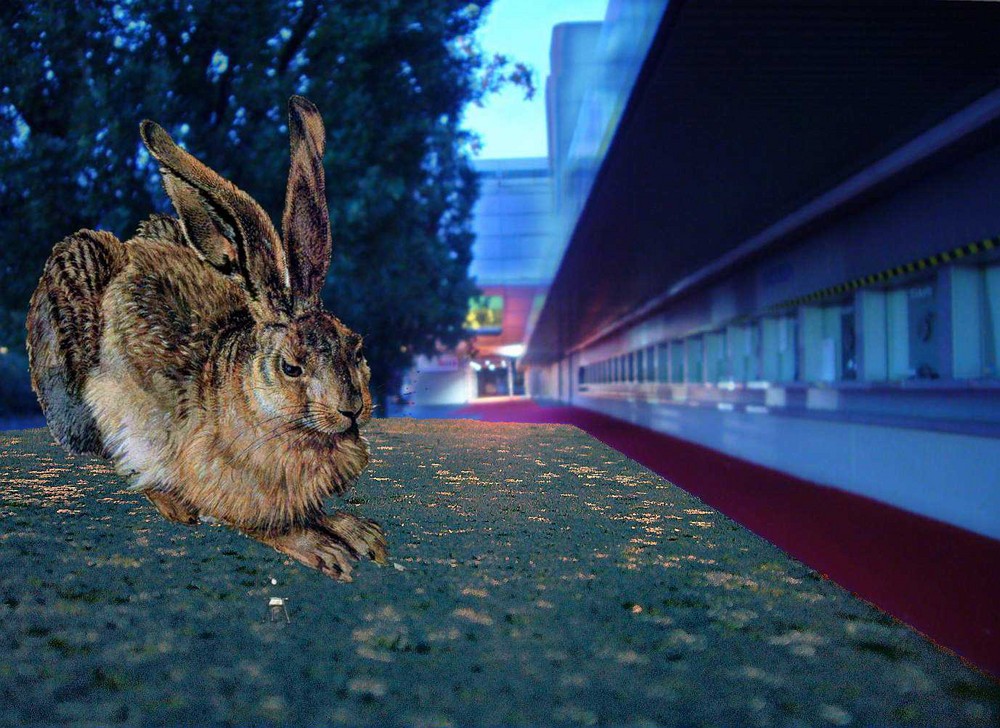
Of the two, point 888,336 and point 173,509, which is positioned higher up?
point 888,336

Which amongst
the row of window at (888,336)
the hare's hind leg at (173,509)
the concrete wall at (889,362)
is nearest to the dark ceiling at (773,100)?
the concrete wall at (889,362)

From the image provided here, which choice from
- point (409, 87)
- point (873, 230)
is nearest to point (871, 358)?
point (873, 230)

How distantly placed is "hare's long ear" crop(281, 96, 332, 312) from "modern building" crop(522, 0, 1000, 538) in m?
2.74

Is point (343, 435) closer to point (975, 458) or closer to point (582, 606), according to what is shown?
point (582, 606)

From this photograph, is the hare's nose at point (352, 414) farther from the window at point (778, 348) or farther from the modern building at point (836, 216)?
the window at point (778, 348)

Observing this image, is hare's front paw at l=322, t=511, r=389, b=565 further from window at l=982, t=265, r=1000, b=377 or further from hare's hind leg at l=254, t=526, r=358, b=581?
window at l=982, t=265, r=1000, b=377

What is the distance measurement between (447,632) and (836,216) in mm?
10629

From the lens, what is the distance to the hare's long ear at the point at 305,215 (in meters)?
2.97

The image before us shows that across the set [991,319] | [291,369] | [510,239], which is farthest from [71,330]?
[510,239]

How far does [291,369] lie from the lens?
2.77 metres

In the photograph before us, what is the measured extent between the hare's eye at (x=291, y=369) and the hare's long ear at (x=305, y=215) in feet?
0.80

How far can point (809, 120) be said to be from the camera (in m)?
7.53

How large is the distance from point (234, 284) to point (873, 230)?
962cm

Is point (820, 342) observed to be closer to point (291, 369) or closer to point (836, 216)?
point (836, 216)
